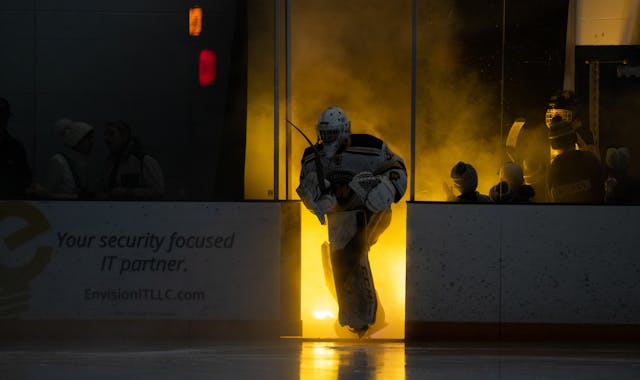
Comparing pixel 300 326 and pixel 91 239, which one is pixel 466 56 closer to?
pixel 300 326

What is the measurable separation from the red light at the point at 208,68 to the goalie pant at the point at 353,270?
72.4 inches

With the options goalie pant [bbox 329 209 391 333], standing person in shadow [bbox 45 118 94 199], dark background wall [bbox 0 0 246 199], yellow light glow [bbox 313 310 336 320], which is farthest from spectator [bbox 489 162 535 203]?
standing person in shadow [bbox 45 118 94 199]

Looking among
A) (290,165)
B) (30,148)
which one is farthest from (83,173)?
(290,165)

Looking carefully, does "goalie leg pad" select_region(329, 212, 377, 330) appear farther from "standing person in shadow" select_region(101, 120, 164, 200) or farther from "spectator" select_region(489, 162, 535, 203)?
"standing person in shadow" select_region(101, 120, 164, 200)

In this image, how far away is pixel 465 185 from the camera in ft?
33.8

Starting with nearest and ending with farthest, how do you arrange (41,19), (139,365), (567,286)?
(139,365)
(567,286)
(41,19)

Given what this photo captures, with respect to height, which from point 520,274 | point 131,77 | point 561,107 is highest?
point 131,77

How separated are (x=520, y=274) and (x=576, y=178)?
83cm

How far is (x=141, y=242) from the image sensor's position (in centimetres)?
1005

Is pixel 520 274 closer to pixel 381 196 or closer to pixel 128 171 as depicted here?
pixel 381 196

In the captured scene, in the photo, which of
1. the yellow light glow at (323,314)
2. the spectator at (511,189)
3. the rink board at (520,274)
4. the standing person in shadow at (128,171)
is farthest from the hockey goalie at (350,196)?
the standing person in shadow at (128,171)

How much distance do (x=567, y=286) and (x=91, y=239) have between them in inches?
130

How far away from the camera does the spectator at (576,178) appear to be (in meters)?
10.2

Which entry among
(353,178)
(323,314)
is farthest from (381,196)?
(323,314)
